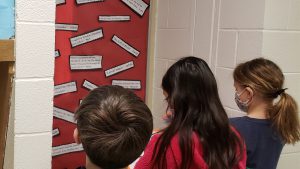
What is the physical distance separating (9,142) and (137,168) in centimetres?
47

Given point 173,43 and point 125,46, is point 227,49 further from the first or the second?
point 125,46

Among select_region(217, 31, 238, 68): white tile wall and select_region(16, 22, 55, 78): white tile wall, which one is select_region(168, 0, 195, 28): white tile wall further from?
select_region(16, 22, 55, 78): white tile wall

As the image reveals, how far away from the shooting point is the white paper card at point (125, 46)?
2.31 metres

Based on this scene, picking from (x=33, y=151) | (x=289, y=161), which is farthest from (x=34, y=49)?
(x=289, y=161)

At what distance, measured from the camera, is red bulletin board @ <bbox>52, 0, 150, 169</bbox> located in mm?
2172

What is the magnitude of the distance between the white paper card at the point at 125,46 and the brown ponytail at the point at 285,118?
41.2 inches

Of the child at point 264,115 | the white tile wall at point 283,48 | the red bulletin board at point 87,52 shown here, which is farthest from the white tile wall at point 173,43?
the child at point 264,115

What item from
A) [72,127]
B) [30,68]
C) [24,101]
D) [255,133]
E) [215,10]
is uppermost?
[215,10]

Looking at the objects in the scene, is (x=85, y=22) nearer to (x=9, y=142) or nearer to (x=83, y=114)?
(x=9, y=142)

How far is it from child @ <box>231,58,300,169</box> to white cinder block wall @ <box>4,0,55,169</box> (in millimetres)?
756

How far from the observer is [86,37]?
2219 millimetres

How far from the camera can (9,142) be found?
4.55 ft

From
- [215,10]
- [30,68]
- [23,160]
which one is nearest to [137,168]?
[23,160]

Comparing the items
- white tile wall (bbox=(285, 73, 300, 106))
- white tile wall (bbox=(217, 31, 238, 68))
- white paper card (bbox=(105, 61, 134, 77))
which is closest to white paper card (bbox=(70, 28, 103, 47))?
white paper card (bbox=(105, 61, 134, 77))
